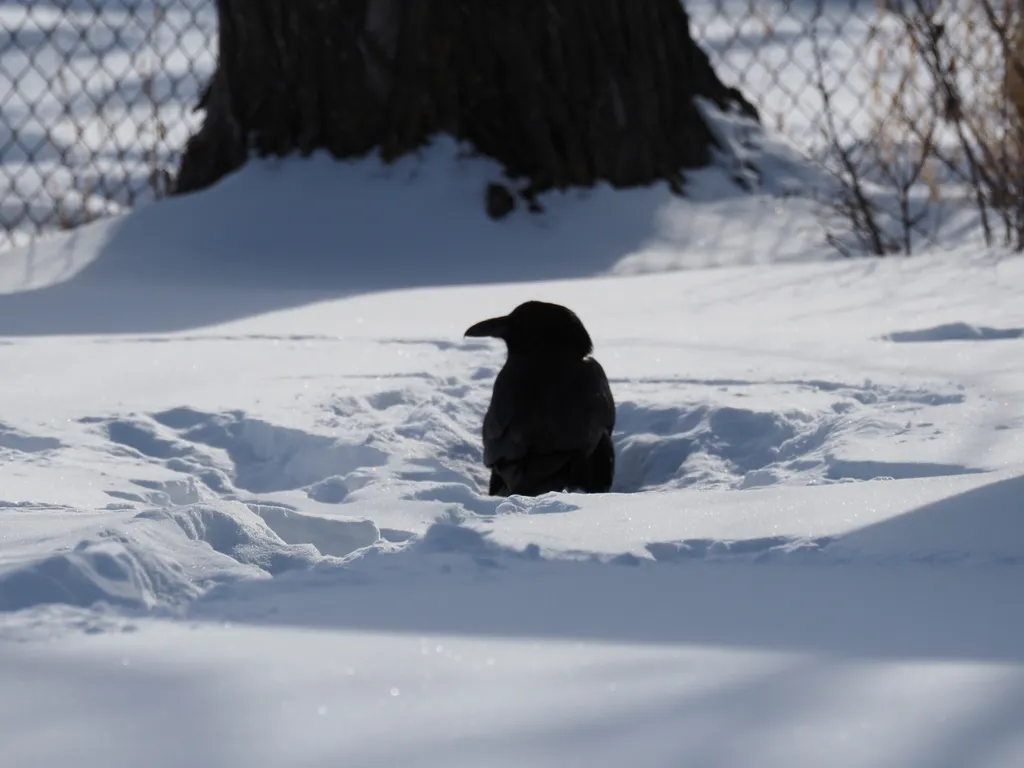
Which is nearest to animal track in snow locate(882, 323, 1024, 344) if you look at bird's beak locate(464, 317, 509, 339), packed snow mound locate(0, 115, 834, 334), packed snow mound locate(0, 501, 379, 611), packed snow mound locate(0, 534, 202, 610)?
bird's beak locate(464, 317, 509, 339)

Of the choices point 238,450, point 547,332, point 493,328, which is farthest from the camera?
point 493,328

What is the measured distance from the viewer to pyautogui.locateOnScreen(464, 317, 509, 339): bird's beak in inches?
133

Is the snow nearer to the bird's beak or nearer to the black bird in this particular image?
the black bird

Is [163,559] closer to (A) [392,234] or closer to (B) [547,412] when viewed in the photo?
(B) [547,412]

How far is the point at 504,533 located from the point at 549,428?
121 centimetres

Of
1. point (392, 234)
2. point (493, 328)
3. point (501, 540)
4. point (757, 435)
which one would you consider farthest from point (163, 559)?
point (392, 234)

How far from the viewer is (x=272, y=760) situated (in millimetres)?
1123

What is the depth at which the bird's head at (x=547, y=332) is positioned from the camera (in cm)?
327

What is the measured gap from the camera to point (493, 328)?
3.40 meters

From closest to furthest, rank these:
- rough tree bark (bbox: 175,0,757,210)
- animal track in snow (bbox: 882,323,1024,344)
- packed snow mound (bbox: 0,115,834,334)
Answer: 1. animal track in snow (bbox: 882,323,1024,344)
2. packed snow mound (bbox: 0,115,834,334)
3. rough tree bark (bbox: 175,0,757,210)

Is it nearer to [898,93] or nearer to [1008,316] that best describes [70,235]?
[898,93]

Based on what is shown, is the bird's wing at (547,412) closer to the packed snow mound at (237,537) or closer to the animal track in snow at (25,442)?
the animal track in snow at (25,442)

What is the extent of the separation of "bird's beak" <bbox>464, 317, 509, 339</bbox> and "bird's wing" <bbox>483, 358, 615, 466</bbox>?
220mm

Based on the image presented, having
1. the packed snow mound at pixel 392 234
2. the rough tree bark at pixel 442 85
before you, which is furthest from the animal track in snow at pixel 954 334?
the rough tree bark at pixel 442 85
